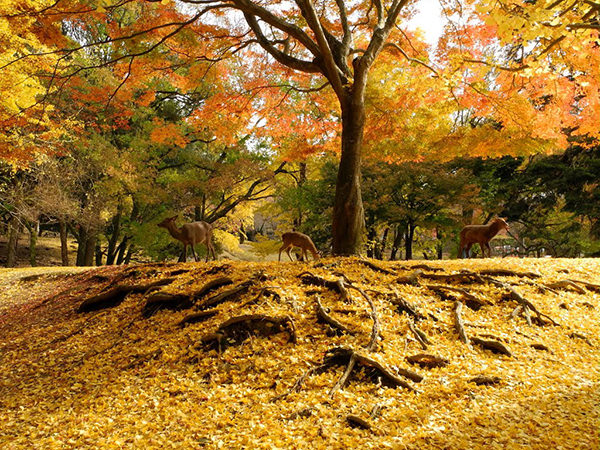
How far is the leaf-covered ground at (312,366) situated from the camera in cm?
277

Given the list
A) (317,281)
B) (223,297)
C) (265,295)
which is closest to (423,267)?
(317,281)

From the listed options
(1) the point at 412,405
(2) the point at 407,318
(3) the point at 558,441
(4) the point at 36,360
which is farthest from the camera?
(4) the point at 36,360

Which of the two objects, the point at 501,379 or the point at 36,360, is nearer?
the point at 501,379

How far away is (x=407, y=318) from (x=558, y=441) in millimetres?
2025

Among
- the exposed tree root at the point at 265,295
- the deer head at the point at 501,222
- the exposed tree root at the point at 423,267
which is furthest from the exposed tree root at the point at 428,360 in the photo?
the deer head at the point at 501,222

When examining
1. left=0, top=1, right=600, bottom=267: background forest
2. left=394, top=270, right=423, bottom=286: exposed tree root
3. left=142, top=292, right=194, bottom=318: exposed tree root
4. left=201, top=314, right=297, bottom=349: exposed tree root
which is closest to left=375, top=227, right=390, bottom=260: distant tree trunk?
left=0, top=1, right=600, bottom=267: background forest

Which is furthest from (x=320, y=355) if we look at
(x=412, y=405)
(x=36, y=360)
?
(x=36, y=360)

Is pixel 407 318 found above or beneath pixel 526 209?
beneath

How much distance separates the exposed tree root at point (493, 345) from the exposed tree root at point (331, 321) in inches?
56.6

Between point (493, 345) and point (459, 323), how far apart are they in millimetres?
435

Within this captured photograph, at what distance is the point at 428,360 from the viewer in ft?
12.1

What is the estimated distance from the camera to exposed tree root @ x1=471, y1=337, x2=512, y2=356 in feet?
12.8

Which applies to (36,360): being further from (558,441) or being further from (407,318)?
(558,441)

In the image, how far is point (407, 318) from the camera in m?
4.41
